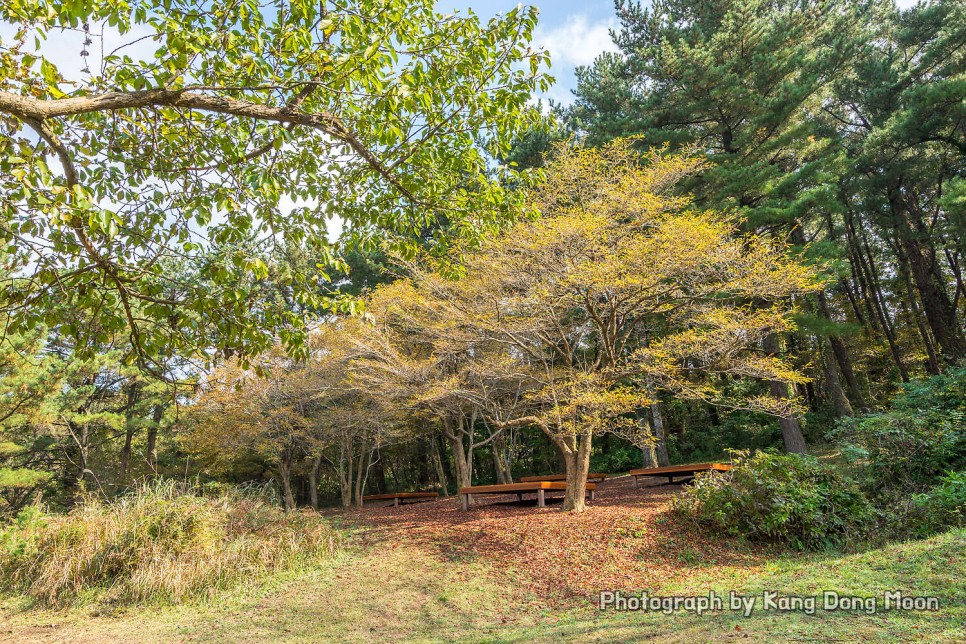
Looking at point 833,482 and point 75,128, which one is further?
point 833,482

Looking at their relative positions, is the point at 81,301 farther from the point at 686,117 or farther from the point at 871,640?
the point at 686,117

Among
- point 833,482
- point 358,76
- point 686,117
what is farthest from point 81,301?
point 686,117

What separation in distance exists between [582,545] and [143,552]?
17.4ft

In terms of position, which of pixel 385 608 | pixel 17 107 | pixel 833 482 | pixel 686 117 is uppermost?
pixel 686 117

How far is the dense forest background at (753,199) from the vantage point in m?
11.7

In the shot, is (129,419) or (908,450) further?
(129,419)

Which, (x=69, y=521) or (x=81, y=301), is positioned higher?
(x=81, y=301)

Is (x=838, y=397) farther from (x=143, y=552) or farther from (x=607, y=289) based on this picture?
(x=143, y=552)

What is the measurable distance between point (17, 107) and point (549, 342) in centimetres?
775

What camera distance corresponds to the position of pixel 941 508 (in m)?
5.36

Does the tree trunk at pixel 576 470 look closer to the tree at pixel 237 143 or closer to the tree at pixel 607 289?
the tree at pixel 607 289

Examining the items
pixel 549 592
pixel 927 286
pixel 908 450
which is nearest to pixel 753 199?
pixel 927 286

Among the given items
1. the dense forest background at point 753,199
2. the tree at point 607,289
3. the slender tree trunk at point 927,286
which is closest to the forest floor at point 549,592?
the tree at point 607,289

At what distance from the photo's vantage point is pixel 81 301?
3.15m
